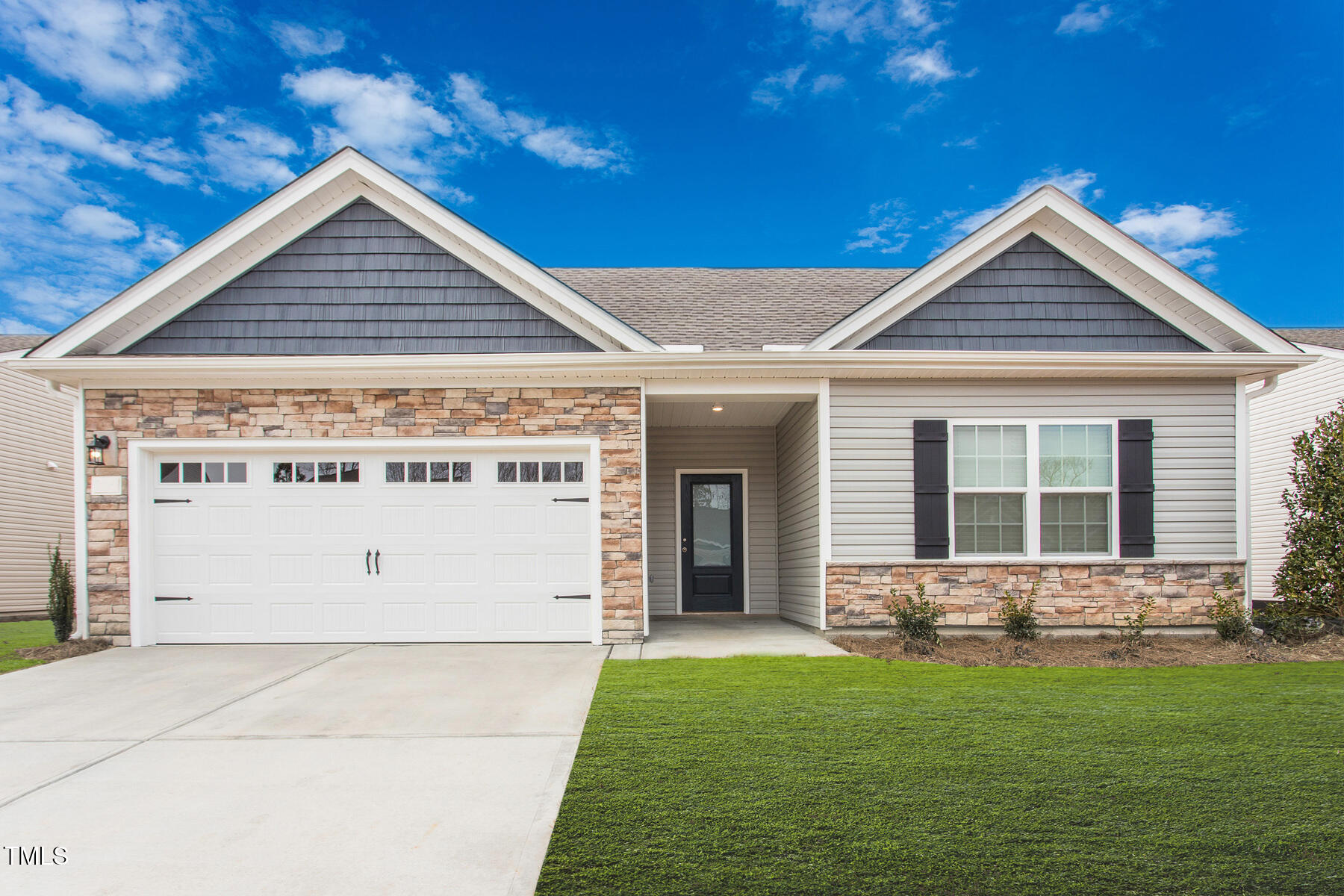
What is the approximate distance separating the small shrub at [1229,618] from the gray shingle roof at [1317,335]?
7203 mm

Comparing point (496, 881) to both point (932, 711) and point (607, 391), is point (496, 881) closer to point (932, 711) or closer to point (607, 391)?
point (932, 711)

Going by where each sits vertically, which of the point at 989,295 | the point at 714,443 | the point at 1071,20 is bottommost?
the point at 714,443

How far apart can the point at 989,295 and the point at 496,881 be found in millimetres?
7803

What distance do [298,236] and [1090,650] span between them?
30.9 feet

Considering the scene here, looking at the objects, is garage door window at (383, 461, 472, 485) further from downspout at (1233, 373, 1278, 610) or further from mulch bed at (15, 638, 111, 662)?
downspout at (1233, 373, 1278, 610)

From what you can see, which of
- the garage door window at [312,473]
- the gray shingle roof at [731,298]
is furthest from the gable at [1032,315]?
the garage door window at [312,473]

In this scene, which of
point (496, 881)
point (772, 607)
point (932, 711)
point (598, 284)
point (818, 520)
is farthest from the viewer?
point (598, 284)

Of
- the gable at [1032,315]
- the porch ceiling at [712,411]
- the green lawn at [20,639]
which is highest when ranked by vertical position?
the gable at [1032,315]

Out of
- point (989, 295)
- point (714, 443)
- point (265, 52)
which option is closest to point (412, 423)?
point (714, 443)

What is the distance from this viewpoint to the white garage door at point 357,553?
25.6 feet

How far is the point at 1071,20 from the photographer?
13.0 metres

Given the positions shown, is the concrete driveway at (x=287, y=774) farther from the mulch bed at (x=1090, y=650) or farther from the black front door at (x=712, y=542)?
the black front door at (x=712, y=542)

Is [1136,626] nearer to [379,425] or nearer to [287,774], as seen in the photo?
[287,774]

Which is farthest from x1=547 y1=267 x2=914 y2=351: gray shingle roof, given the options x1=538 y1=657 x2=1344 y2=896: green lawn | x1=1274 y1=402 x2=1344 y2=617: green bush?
x1=1274 y1=402 x2=1344 y2=617: green bush
